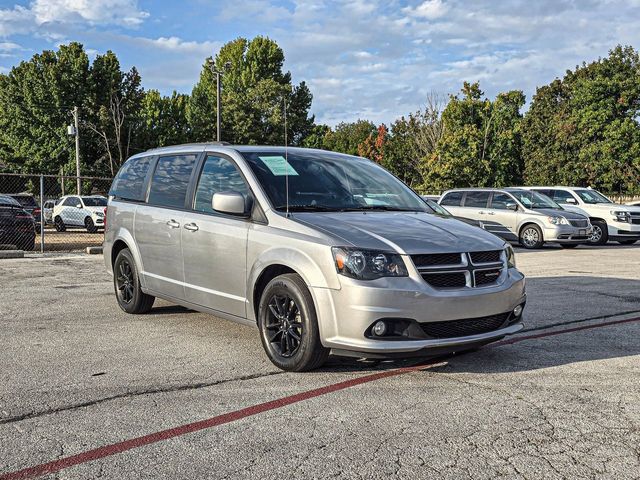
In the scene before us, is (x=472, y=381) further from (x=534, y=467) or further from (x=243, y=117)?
(x=243, y=117)

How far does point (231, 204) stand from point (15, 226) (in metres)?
11.3

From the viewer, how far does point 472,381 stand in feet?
15.3

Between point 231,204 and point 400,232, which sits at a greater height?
point 231,204

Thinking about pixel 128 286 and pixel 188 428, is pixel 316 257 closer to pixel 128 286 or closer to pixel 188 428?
pixel 188 428

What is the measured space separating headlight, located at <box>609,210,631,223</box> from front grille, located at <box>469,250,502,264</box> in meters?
16.7

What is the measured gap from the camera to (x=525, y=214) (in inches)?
734

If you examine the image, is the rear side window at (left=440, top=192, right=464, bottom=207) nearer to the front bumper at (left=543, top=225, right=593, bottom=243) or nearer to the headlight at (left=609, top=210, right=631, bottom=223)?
the front bumper at (left=543, top=225, right=593, bottom=243)

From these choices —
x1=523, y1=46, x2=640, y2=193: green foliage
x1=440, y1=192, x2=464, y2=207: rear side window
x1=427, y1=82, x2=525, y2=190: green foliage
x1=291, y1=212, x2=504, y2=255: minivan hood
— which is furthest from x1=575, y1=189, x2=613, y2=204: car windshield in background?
x1=523, y1=46, x2=640, y2=193: green foliage

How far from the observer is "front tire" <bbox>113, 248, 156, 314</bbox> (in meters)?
7.05

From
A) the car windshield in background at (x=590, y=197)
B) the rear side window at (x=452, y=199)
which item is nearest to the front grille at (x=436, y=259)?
the rear side window at (x=452, y=199)

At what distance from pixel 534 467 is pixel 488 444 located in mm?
325

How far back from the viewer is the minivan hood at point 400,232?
4586mm

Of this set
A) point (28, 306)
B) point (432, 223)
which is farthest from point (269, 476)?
point (28, 306)

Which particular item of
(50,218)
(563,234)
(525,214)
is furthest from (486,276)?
(50,218)
